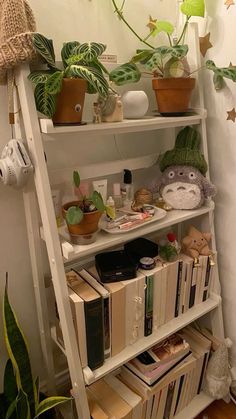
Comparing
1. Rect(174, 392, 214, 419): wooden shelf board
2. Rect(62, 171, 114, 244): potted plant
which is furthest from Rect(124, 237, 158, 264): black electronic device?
Rect(174, 392, 214, 419): wooden shelf board

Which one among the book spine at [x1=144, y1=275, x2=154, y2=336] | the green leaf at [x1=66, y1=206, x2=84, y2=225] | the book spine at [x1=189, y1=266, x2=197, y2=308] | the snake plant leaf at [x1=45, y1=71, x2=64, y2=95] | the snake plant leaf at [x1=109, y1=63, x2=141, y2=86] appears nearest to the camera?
the snake plant leaf at [x1=45, y1=71, x2=64, y2=95]

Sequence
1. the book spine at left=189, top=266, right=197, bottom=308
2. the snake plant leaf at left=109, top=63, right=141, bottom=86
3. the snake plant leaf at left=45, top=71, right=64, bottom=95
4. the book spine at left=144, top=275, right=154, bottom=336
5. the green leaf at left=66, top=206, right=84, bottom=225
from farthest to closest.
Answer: the book spine at left=189, top=266, right=197, bottom=308 < the book spine at left=144, top=275, right=154, bottom=336 < the snake plant leaf at left=109, top=63, right=141, bottom=86 < the green leaf at left=66, top=206, right=84, bottom=225 < the snake plant leaf at left=45, top=71, right=64, bottom=95

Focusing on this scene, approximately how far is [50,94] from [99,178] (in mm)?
442

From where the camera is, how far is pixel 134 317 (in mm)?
1056

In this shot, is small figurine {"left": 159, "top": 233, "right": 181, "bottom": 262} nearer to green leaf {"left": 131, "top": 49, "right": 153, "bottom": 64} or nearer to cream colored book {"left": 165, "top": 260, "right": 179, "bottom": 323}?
cream colored book {"left": 165, "top": 260, "right": 179, "bottom": 323}

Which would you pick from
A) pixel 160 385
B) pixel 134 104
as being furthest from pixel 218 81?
pixel 160 385

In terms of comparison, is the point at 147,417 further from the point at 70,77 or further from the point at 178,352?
the point at 70,77

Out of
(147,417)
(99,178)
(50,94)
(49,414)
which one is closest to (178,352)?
(147,417)

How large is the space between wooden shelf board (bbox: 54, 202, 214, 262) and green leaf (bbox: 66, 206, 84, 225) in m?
0.07

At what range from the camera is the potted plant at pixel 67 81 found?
2.41ft

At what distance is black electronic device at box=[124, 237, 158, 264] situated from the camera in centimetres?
112

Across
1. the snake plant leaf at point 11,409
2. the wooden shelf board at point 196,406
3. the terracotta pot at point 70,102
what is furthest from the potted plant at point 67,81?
the wooden shelf board at point 196,406

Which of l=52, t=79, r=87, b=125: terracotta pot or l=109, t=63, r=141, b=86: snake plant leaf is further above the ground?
l=109, t=63, r=141, b=86: snake plant leaf

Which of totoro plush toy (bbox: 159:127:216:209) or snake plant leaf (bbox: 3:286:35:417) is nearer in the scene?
snake plant leaf (bbox: 3:286:35:417)
